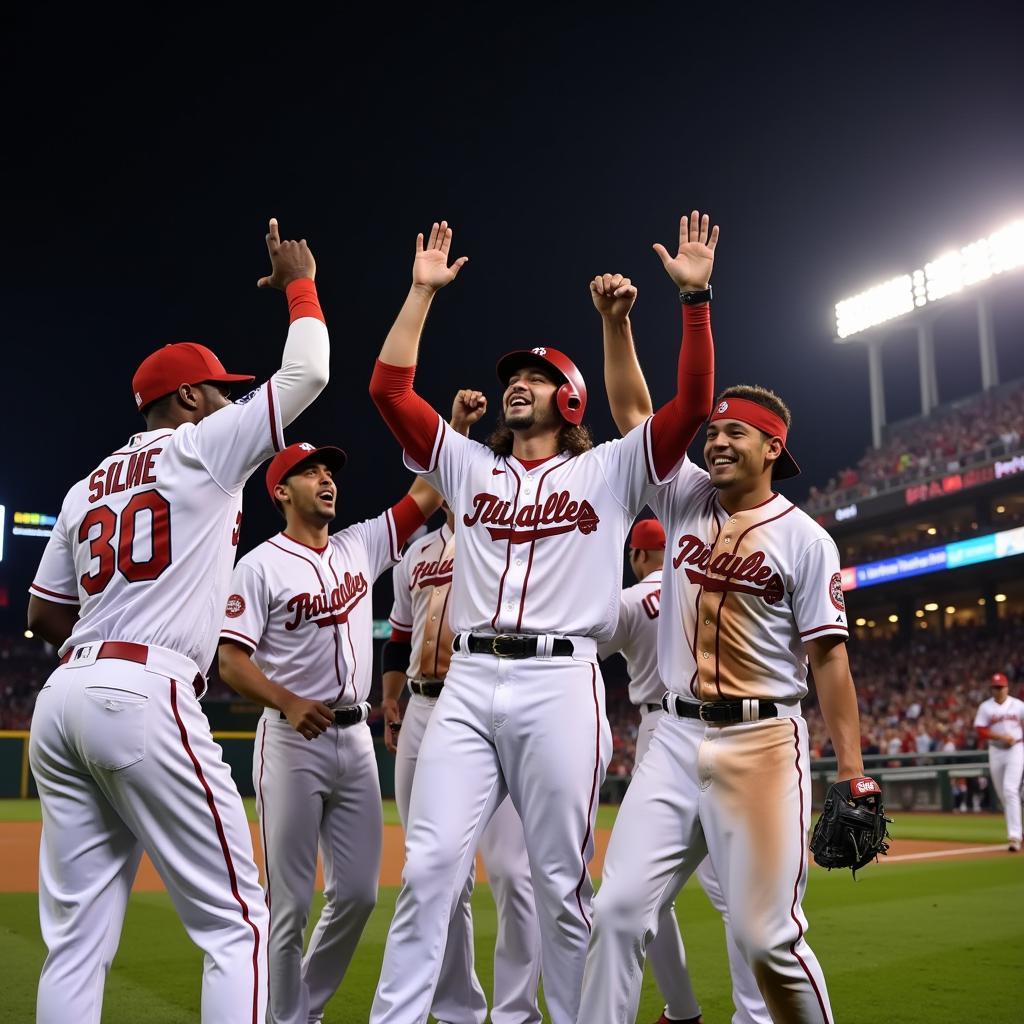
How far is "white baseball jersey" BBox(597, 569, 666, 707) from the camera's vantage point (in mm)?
5172

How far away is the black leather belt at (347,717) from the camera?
4191 millimetres

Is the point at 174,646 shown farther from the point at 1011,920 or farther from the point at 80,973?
the point at 1011,920

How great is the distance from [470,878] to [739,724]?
1314mm

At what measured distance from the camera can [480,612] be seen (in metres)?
3.44

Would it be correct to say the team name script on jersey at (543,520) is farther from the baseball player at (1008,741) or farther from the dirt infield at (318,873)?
the baseball player at (1008,741)

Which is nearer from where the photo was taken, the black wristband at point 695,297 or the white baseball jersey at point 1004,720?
the black wristband at point 695,297

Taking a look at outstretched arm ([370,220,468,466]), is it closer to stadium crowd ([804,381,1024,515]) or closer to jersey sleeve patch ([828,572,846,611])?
jersey sleeve patch ([828,572,846,611])

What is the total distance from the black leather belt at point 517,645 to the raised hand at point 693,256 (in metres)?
1.23

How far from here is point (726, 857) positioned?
314cm

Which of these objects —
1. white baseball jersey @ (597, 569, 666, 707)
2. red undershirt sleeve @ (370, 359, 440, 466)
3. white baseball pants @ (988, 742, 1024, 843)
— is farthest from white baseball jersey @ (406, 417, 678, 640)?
white baseball pants @ (988, 742, 1024, 843)

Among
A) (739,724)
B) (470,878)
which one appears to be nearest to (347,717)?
(470,878)

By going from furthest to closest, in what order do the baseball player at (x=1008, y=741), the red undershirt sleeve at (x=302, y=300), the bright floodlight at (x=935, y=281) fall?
the bright floodlight at (x=935, y=281)
the baseball player at (x=1008, y=741)
the red undershirt sleeve at (x=302, y=300)

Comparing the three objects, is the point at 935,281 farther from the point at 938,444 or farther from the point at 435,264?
the point at 435,264

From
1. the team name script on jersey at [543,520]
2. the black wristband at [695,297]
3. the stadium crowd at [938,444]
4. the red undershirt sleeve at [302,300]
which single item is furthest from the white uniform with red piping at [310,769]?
the stadium crowd at [938,444]
